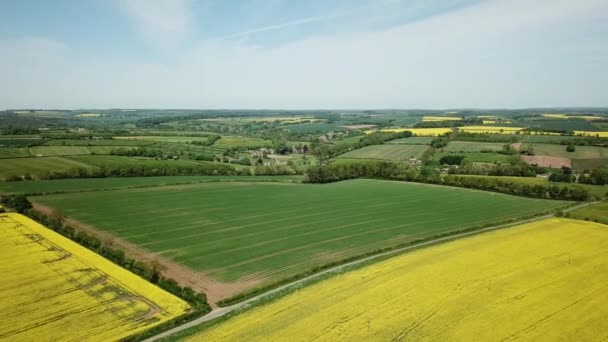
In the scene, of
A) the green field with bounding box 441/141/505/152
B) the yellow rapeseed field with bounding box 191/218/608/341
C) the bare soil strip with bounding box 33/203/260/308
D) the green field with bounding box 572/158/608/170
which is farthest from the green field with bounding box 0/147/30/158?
the green field with bounding box 572/158/608/170

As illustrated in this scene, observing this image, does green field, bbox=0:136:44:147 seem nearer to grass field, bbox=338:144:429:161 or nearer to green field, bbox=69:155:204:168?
green field, bbox=69:155:204:168

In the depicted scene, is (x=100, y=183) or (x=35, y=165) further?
(x=35, y=165)

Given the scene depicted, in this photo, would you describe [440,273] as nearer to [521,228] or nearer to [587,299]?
[587,299]

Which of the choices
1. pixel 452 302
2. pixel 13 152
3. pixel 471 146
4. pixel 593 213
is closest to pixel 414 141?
pixel 471 146

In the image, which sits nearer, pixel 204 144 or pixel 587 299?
pixel 587 299

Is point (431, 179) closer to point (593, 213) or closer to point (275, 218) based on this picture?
point (593, 213)

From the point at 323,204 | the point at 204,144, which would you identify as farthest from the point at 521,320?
the point at 204,144

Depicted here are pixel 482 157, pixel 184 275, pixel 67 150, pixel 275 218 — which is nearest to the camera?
pixel 184 275
